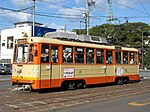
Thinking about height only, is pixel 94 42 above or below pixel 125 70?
above

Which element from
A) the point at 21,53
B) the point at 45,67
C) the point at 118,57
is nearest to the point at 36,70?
the point at 45,67

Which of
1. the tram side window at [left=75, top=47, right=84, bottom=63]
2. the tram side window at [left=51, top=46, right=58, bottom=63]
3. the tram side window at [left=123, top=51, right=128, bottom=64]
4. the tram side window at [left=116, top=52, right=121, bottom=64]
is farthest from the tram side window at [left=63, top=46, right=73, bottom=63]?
the tram side window at [left=123, top=51, right=128, bottom=64]

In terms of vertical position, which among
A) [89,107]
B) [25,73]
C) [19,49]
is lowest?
[89,107]

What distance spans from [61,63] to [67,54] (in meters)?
0.71

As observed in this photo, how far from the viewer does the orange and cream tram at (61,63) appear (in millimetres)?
15125

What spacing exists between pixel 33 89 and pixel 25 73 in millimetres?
865

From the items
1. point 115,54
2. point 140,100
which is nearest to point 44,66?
point 140,100

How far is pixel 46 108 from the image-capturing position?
36.2 feet

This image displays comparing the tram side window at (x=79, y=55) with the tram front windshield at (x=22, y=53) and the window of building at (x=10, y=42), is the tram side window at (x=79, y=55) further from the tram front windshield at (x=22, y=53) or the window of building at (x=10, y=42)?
the window of building at (x=10, y=42)

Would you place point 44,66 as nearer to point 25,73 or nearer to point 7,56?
point 25,73

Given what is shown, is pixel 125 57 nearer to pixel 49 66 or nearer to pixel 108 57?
pixel 108 57

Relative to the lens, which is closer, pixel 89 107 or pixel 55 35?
pixel 89 107

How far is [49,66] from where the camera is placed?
15500mm

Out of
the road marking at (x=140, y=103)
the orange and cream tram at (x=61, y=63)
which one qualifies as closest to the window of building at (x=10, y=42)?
the orange and cream tram at (x=61, y=63)
